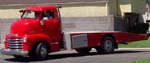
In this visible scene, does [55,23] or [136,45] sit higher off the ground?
[55,23]

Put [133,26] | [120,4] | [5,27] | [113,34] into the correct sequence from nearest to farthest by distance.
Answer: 1. [113,34]
2. [5,27]
3. [133,26]
4. [120,4]

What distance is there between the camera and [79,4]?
136 feet

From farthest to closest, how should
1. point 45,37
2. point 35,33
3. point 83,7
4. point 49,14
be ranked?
point 83,7
point 49,14
point 45,37
point 35,33

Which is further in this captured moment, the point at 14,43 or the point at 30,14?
the point at 30,14

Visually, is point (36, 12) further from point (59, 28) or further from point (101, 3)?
point (101, 3)

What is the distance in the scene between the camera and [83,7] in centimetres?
4141

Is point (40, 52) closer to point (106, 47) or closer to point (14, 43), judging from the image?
point (14, 43)

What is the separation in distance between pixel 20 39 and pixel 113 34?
17.9 feet

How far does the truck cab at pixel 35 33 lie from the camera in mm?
20734

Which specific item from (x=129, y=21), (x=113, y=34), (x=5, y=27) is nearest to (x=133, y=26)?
(x=129, y=21)

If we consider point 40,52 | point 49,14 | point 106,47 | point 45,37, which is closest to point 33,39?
point 40,52

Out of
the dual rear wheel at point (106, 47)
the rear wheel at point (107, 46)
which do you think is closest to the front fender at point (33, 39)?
the dual rear wheel at point (106, 47)

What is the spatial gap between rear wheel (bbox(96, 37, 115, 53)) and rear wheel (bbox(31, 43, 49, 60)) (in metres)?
3.54

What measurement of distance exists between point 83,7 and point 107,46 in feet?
57.3
